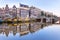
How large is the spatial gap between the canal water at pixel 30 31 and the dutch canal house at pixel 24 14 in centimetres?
8

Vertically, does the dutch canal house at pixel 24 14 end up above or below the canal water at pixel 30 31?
above

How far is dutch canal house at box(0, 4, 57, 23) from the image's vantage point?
2721 millimetres

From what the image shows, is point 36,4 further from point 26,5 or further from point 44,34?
point 44,34

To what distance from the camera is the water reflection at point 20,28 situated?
106 inches

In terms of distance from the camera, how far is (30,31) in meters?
2.71

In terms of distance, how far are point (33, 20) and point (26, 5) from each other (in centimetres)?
26

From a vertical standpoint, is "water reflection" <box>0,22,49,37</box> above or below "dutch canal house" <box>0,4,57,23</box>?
below

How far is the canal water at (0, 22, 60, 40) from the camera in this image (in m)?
2.68

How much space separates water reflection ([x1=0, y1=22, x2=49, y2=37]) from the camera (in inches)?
106

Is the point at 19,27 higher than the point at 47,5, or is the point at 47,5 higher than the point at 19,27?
the point at 47,5

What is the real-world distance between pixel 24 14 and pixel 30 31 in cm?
28

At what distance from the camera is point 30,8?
107 inches

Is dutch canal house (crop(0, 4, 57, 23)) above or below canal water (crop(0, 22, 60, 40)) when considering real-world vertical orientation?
above

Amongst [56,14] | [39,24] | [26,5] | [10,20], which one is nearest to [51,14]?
[56,14]
